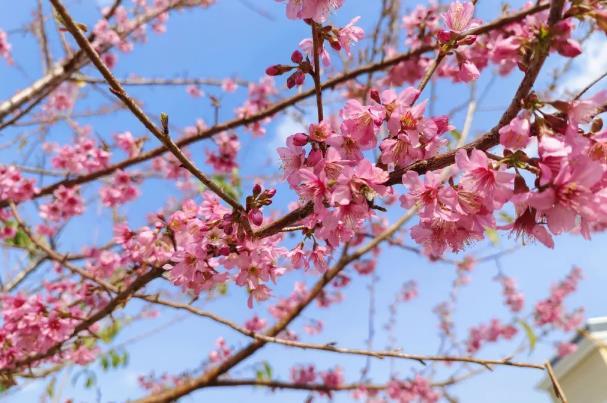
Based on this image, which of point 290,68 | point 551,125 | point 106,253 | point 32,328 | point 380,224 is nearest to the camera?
point 551,125

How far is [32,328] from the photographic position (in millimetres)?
2822

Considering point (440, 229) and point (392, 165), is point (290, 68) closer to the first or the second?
point (392, 165)

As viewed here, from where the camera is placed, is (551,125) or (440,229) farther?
(440,229)

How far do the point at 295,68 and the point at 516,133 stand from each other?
0.74m

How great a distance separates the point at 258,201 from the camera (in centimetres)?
141

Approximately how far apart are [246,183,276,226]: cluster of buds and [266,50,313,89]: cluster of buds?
40 centimetres

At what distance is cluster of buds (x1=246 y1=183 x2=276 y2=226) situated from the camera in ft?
4.58

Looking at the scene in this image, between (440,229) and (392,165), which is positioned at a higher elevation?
(392,165)

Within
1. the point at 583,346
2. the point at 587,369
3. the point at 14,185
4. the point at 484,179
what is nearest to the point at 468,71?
the point at 484,179

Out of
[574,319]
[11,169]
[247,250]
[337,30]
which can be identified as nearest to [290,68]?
[337,30]

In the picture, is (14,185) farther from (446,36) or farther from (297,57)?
(446,36)

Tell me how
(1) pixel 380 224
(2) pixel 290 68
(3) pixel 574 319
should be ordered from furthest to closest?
1. (3) pixel 574 319
2. (1) pixel 380 224
3. (2) pixel 290 68

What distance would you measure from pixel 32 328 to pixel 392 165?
2.58m

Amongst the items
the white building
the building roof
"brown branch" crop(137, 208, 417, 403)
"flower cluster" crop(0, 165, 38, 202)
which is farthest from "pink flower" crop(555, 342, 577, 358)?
"flower cluster" crop(0, 165, 38, 202)
